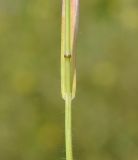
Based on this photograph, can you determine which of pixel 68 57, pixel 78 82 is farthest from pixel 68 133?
pixel 78 82

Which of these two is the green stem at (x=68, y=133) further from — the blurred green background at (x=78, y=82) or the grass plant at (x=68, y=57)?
the blurred green background at (x=78, y=82)

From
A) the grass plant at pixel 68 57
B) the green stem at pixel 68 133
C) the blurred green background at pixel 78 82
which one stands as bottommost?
the blurred green background at pixel 78 82

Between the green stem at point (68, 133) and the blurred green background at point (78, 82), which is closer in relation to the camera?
the green stem at point (68, 133)

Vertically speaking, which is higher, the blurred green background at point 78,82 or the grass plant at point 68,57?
the grass plant at point 68,57

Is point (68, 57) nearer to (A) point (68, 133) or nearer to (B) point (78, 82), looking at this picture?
(A) point (68, 133)

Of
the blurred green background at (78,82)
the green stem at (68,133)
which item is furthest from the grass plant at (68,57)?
the blurred green background at (78,82)

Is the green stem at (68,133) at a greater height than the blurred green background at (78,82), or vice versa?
the green stem at (68,133)

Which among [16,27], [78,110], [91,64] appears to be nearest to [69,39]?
[78,110]

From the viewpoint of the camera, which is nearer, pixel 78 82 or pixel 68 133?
pixel 68 133

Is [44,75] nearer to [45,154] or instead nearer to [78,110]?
[78,110]
